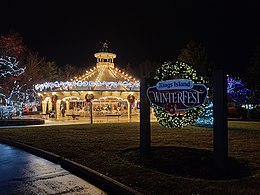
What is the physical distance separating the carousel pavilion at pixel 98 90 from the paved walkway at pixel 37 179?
15.7m

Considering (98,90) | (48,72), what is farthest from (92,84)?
(48,72)

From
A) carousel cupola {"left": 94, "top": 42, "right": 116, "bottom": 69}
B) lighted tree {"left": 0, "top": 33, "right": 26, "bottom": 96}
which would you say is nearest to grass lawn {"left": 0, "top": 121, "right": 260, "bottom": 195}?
lighted tree {"left": 0, "top": 33, "right": 26, "bottom": 96}

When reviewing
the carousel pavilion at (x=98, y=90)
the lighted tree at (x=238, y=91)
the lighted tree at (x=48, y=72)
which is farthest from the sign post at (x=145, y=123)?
the lighted tree at (x=48, y=72)

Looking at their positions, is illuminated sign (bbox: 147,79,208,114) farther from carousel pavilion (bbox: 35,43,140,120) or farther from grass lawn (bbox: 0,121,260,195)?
carousel pavilion (bbox: 35,43,140,120)

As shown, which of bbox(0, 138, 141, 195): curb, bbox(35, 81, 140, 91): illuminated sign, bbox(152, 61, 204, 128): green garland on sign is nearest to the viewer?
bbox(0, 138, 141, 195): curb

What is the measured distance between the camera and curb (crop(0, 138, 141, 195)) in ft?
18.8

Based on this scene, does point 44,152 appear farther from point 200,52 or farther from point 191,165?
point 200,52

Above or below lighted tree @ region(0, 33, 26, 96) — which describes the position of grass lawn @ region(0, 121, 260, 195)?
below

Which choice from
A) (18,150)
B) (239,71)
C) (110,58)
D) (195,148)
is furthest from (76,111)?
(239,71)

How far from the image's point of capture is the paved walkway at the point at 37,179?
599cm

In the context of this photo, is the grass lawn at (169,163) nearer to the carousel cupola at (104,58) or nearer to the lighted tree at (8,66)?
the lighted tree at (8,66)

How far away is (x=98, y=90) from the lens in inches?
1083

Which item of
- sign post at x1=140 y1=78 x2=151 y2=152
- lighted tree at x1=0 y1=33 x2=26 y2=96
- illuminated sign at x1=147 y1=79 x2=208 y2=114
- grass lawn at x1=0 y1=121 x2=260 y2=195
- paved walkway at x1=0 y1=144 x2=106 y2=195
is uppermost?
lighted tree at x1=0 y1=33 x2=26 y2=96

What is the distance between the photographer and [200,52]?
4803 centimetres
